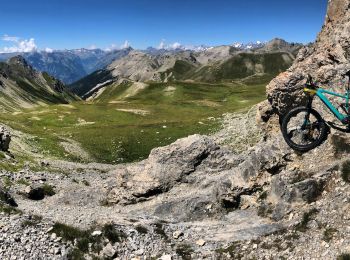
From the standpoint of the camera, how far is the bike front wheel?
21266 mm

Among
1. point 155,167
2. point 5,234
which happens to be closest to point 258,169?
point 155,167

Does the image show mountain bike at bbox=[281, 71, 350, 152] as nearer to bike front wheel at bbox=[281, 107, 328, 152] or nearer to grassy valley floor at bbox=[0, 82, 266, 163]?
bike front wheel at bbox=[281, 107, 328, 152]

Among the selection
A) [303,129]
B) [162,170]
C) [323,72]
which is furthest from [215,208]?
[323,72]

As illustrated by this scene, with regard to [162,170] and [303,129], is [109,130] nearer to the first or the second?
[162,170]

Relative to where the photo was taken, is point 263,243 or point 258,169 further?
point 258,169

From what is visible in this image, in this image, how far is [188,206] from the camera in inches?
1123

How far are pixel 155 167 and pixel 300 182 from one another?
14886mm

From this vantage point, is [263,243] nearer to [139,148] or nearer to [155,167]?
[155,167]

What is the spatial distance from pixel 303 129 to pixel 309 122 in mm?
523

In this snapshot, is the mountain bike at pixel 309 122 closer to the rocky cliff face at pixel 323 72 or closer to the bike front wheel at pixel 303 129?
the bike front wheel at pixel 303 129

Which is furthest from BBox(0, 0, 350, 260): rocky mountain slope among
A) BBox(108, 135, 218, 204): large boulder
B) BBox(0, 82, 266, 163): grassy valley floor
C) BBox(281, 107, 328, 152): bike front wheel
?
BBox(0, 82, 266, 163): grassy valley floor

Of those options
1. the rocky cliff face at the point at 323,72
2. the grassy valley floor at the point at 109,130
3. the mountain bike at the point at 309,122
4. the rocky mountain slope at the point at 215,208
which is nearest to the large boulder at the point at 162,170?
the rocky mountain slope at the point at 215,208

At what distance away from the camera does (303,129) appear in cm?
2181

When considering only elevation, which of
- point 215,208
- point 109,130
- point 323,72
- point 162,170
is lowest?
point 215,208
